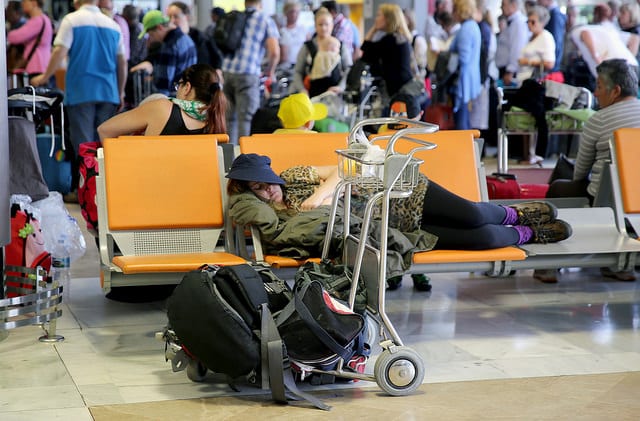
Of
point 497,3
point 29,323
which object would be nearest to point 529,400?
point 29,323

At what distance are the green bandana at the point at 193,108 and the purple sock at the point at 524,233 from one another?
6.01ft

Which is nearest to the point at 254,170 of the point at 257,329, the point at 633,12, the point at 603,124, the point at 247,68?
the point at 257,329

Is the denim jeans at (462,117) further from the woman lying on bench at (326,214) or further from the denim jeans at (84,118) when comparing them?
the woman lying on bench at (326,214)

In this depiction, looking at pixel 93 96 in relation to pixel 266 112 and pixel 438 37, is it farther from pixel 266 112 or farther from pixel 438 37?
pixel 438 37

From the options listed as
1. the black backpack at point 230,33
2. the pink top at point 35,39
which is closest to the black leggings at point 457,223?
the black backpack at point 230,33

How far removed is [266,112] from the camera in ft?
26.5

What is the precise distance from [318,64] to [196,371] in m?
7.11

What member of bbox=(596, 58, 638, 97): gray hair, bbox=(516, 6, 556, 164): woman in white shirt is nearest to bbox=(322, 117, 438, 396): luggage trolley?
bbox=(596, 58, 638, 97): gray hair

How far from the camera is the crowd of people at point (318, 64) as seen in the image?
575 centimetres

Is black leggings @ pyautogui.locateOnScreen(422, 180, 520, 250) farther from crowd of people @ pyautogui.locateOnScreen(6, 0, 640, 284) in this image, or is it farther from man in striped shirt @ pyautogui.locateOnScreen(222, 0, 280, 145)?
man in striped shirt @ pyautogui.locateOnScreen(222, 0, 280, 145)

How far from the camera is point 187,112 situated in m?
5.73

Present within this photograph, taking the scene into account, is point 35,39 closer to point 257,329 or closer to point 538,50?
point 538,50

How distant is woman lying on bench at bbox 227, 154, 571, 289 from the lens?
16.1 feet

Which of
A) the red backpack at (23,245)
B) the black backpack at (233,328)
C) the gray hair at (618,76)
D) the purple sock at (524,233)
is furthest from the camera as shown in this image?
the gray hair at (618,76)
